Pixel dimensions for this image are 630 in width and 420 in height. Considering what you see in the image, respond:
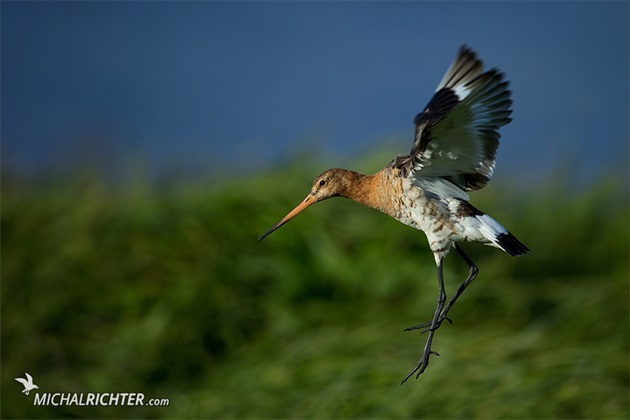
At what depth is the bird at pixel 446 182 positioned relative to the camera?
3635 millimetres

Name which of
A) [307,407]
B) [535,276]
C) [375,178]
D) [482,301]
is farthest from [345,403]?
[375,178]

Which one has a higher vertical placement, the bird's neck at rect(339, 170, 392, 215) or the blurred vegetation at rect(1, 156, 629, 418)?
the blurred vegetation at rect(1, 156, 629, 418)

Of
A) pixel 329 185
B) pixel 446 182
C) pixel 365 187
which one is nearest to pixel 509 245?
pixel 446 182

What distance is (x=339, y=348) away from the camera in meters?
7.74

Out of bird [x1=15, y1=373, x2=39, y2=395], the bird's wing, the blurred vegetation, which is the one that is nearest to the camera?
the bird's wing

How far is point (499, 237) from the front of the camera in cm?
374

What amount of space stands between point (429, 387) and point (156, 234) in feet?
10.0

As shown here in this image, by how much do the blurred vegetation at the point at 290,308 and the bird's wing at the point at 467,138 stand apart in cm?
368

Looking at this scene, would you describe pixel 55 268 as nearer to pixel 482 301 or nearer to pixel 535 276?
pixel 482 301

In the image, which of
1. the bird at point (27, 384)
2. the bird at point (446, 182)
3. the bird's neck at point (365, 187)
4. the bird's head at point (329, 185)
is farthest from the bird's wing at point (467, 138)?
the bird at point (27, 384)

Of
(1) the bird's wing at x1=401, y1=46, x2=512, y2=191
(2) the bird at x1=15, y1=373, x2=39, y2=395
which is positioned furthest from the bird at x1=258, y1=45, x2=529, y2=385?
(2) the bird at x1=15, y1=373, x2=39, y2=395

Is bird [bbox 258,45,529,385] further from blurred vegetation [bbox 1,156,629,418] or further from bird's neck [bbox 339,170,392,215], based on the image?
blurred vegetation [bbox 1,156,629,418]

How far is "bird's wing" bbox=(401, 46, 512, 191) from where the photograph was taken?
360 centimetres

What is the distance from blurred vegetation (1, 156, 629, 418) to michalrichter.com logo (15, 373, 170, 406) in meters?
0.06
